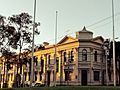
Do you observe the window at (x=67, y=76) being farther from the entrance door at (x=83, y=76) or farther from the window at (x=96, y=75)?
the window at (x=96, y=75)

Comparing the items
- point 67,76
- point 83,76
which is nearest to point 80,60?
point 83,76

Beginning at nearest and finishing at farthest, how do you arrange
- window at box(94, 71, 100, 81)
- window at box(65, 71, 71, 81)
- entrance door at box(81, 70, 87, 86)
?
entrance door at box(81, 70, 87, 86), window at box(94, 71, 100, 81), window at box(65, 71, 71, 81)

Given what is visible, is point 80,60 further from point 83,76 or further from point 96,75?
point 96,75

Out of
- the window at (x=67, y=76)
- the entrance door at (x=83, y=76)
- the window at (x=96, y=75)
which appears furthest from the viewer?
the window at (x=67, y=76)

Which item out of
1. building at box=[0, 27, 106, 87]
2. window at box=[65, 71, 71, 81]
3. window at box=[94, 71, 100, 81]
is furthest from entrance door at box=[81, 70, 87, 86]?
window at box=[65, 71, 71, 81]

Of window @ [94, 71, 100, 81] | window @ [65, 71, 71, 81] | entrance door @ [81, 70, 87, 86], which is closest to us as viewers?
entrance door @ [81, 70, 87, 86]

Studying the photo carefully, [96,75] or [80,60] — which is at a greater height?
[80,60]

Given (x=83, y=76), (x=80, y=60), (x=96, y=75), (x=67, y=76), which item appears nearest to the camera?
(x=83, y=76)

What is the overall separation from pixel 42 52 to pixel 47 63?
11.9ft

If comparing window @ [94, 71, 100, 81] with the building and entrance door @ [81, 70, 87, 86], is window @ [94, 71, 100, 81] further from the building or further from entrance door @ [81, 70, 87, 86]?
entrance door @ [81, 70, 87, 86]

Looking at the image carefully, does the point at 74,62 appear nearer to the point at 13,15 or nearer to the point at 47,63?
the point at 47,63

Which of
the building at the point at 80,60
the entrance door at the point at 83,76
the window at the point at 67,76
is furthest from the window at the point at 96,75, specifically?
the window at the point at 67,76

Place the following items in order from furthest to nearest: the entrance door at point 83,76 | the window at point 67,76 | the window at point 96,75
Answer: the window at point 67,76 < the window at point 96,75 < the entrance door at point 83,76

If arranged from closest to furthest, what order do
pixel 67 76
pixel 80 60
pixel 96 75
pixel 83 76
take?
pixel 83 76, pixel 80 60, pixel 96 75, pixel 67 76
